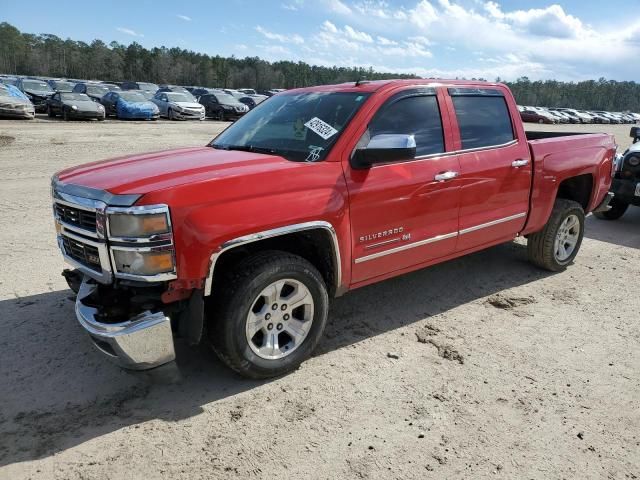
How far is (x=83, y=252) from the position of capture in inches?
123

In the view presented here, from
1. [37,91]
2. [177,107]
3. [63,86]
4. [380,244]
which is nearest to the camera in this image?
[380,244]

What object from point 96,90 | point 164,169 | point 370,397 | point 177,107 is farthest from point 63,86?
point 370,397

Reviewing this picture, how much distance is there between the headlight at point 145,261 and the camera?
2773 millimetres

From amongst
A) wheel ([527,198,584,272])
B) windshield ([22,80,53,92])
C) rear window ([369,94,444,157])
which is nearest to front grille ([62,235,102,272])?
rear window ([369,94,444,157])

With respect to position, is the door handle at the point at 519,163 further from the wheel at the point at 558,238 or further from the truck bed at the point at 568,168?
the wheel at the point at 558,238

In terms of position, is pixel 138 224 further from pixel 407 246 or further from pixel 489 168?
pixel 489 168

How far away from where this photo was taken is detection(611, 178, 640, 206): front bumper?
300 inches

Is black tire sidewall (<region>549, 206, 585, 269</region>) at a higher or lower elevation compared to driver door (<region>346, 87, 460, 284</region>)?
lower

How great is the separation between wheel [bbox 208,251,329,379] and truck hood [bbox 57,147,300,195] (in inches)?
23.4

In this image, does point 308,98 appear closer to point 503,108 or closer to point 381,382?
point 503,108

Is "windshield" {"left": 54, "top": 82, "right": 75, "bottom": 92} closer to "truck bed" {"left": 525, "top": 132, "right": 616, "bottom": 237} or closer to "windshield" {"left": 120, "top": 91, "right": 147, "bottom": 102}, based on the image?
"windshield" {"left": 120, "top": 91, "right": 147, "bottom": 102}

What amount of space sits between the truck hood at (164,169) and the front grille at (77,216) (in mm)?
163

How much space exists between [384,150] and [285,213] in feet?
2.72

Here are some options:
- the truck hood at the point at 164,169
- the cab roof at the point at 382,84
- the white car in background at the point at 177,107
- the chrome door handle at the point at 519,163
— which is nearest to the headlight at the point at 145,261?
the truck hood at the point at 164,169
